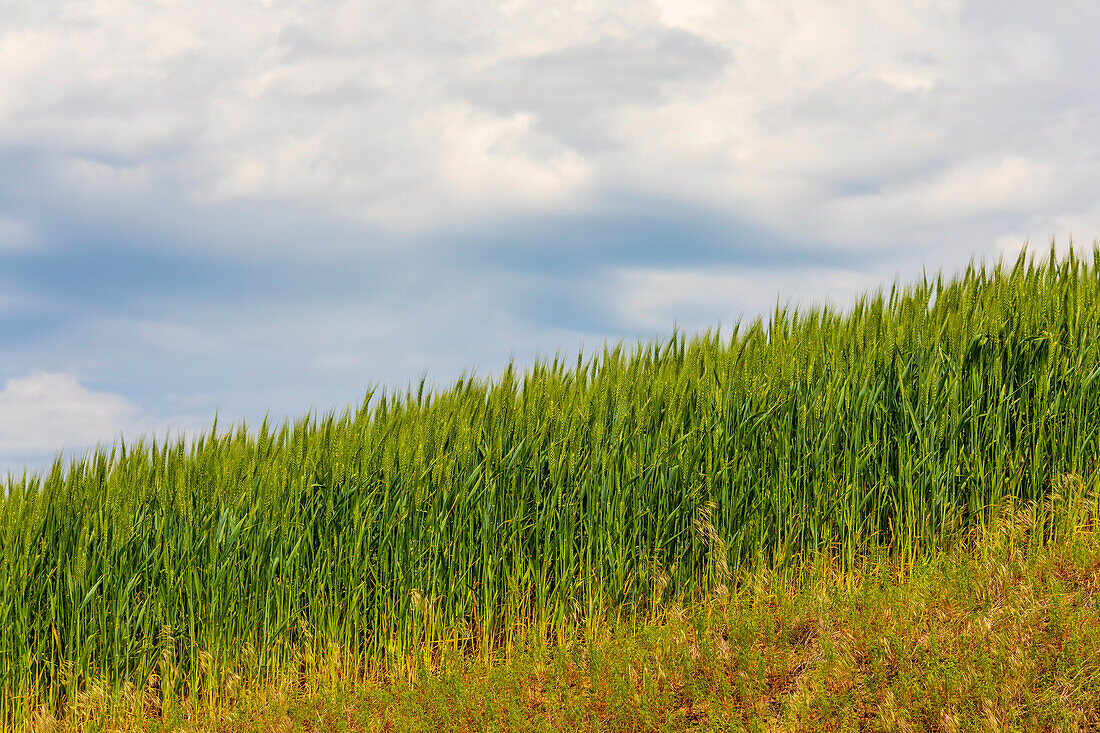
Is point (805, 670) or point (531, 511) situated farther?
point (531, 511)

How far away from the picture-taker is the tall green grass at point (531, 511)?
6473 millimetres

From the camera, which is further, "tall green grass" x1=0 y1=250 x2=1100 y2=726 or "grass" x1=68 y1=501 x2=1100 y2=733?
"tall green grass" x1=0 y1=250 x2=1100 y2=726

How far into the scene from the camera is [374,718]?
556 centimetres

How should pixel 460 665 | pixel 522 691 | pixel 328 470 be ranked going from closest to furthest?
pixel 522 691
pixel 460 665
pixel 328 470

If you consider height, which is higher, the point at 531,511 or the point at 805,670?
the point at 531,511

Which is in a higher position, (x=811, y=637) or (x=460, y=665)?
(x=811, y=637)

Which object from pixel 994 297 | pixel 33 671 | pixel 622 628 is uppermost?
pixel 994 297

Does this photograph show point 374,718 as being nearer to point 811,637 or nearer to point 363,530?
point 363,530

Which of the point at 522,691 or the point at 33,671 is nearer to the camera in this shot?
the point at 522,691

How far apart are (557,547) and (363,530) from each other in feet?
4.62

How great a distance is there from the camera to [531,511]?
6.69 m

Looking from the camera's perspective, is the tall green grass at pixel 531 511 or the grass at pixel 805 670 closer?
the grass at pixel 805 670

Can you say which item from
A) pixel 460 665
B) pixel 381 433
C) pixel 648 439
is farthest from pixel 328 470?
pixel 648 439

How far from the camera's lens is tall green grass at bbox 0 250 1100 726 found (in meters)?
6.47
